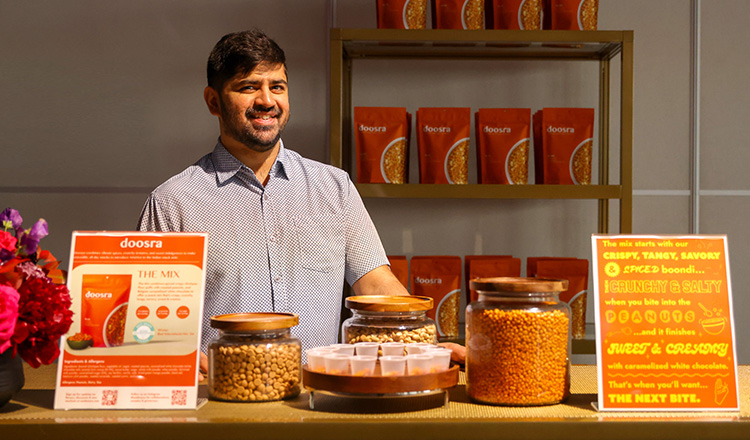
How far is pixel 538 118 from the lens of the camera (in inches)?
89.4

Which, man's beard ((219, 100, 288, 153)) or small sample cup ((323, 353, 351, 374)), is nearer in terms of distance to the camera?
small sample cup ((323, 353, 351, 374))

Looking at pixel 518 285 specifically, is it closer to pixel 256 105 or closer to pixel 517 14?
pixel 256 105

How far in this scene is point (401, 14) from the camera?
221cm

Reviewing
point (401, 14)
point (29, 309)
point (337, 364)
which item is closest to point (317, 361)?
point (337, 364)

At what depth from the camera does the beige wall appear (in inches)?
101

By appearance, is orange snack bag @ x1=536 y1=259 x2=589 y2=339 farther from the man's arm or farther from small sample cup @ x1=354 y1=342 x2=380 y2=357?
small sample cup @ x1=354 y1=342 x2=380 y2=357

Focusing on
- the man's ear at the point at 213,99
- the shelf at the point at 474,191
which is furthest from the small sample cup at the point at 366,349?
the shelf at the point at 474,191

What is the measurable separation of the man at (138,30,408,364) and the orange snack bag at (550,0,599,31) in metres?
0.96

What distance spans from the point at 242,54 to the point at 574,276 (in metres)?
1.31

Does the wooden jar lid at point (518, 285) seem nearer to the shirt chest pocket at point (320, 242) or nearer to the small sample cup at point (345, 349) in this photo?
the small sample cup at point (345, 349)

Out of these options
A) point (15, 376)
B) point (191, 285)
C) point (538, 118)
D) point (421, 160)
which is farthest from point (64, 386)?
point (538, 118)

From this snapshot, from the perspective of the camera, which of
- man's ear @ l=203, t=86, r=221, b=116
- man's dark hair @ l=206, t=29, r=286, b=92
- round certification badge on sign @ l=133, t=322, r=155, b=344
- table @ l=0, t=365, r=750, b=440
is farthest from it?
man's ear @ l=203, t=86, r=221, b=116

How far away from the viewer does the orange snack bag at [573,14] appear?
86.5 inches

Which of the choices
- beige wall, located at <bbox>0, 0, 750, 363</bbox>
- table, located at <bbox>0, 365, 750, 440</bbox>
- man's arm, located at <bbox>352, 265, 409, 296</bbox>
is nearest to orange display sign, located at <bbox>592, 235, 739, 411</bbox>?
table, located at <bbox>0, 365, 750, 440</bbox>
